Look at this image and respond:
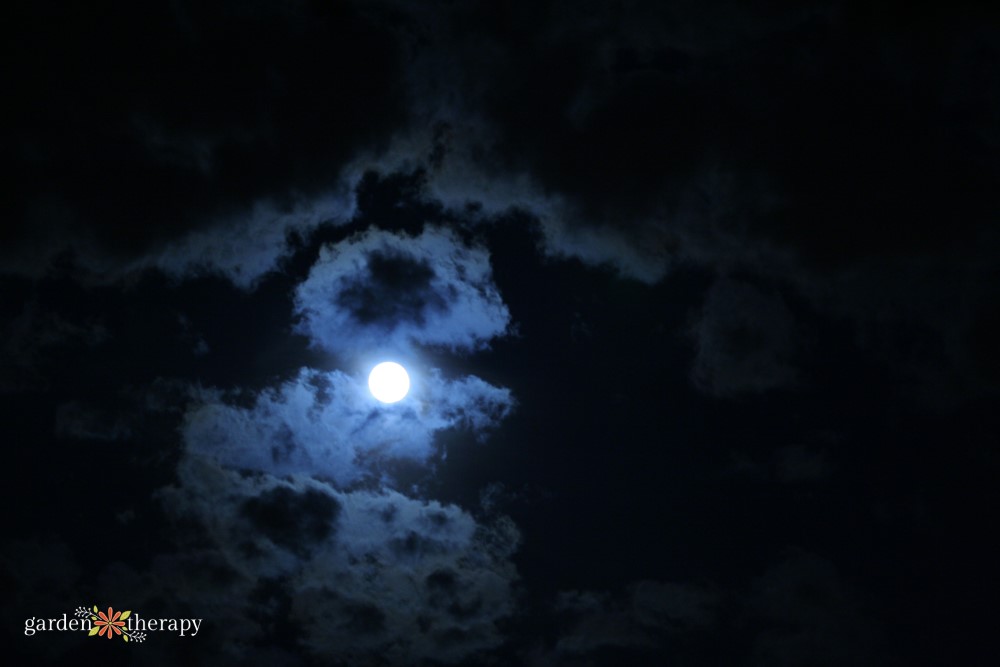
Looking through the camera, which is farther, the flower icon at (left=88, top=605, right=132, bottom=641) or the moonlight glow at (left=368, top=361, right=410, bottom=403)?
the flower icon at (left=88, top=605, right=132, bottom=641)

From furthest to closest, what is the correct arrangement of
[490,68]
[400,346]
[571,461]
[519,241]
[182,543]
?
[182,543]
[571,461]
[400,346]
[519,241]
[490,68]

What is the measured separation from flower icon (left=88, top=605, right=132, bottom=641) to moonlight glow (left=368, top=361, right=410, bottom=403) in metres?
9.11

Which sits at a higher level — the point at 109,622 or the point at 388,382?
the point at 388,382

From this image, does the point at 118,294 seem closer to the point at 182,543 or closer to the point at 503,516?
the point at 182,543

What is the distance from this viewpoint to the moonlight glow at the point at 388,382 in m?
10.7

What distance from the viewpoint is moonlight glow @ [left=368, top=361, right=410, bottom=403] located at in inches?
420

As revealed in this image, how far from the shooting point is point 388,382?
10.7 m

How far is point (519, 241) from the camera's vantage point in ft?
32.9

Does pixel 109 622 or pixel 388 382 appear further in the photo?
pixel 109 622

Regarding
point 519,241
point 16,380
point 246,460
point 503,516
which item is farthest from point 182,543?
point 519,241

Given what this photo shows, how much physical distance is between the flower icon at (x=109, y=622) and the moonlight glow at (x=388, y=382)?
9109mm

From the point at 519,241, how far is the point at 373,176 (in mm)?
2552

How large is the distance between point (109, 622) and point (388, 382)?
9950 millimetres

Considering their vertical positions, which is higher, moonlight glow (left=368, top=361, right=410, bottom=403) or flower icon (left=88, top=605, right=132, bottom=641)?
moonlight glow (left=368, top=361, right=410, bottom=403)
